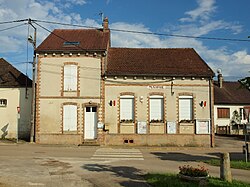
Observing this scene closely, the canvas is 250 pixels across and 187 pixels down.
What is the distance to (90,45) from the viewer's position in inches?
974

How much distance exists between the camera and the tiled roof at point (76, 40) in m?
24.1

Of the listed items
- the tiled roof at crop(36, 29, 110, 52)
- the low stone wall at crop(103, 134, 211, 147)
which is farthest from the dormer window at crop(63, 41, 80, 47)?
the low stone wall at crop(103, 134, 211, 147)

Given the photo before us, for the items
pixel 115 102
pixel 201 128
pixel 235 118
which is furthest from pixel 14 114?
pixel 235 118

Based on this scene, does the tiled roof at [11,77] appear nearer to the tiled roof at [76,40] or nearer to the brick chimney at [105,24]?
the tiled roof at [76,40]

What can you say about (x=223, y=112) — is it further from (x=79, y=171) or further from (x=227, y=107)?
(x=79, y=171)

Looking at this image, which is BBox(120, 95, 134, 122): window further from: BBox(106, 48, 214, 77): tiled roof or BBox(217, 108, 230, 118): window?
BBox(217, 108, 230, 118): window

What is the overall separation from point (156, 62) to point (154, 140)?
20.3 ft

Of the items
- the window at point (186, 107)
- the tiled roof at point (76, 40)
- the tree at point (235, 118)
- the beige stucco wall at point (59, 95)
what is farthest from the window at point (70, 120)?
the tree at point (235, 118)

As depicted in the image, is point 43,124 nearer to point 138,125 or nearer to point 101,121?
point 101,121

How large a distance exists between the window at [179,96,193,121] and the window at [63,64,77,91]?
803 centimetres

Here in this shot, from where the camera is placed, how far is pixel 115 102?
77.3ft

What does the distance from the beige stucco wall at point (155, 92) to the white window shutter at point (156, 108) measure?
1.09 ft

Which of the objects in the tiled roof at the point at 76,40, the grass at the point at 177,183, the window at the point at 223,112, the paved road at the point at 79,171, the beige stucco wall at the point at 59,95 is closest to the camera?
the grass at the point at 177,183

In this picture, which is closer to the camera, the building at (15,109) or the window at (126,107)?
the window at (126,107)
